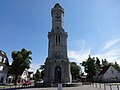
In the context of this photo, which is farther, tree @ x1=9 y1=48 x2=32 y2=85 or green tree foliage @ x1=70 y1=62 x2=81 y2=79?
green tree foliage @ x1=70 y1=62 x2=81 y2=79

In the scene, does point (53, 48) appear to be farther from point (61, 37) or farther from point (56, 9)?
point (56, 9)

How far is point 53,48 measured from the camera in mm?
36188

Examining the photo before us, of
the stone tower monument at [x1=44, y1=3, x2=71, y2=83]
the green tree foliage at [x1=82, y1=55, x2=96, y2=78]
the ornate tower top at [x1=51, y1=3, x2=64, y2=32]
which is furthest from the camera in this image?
the green tree foliage at [x1=82, y1=55, x2=96, y2=78]

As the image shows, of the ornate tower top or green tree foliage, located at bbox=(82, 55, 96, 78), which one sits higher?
the ornate tower top

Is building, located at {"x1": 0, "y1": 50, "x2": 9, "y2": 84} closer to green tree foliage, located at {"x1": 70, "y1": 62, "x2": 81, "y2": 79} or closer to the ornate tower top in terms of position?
the ornate tower top

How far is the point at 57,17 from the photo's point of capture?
39531mm

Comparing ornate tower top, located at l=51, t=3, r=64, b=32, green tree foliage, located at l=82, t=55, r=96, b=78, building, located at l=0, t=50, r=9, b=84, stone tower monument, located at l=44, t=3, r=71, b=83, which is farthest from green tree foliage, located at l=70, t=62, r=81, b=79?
ornate tower top, located at l=51, t=3, r=64, b=32

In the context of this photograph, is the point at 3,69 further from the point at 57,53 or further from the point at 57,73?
the point at 57,53

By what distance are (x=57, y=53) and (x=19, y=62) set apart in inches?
496

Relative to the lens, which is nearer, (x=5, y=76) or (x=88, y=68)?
(x=5, y=76)

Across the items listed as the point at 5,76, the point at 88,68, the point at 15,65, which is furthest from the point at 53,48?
the point at 88,68

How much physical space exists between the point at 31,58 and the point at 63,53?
12.7 metres

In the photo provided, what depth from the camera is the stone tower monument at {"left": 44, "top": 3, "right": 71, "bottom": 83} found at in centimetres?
3378

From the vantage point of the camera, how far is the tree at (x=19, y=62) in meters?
40.4
